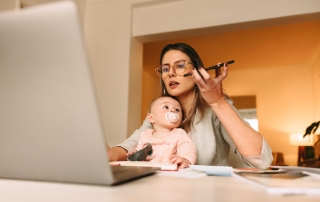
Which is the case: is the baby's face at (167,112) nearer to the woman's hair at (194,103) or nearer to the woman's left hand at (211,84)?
the woman's hair at (194,103)

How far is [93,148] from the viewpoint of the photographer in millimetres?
351

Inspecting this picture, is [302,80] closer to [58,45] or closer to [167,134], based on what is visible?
[167,134]

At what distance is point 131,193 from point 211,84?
0.63 metres

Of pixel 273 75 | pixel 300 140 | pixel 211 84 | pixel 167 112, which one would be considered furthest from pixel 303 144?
pixel 211 84

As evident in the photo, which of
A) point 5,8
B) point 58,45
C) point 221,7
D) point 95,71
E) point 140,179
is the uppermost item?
point 221,7

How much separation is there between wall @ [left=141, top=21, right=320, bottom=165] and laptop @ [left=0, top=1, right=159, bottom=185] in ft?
12.6

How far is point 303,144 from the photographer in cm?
494

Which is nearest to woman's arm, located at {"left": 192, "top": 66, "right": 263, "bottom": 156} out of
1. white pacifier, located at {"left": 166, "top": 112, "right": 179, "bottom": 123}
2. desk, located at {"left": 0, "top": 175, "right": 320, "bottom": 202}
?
white pacifier, located at {"left": 166, "top": 112, "right": 179, "bottom": 123}

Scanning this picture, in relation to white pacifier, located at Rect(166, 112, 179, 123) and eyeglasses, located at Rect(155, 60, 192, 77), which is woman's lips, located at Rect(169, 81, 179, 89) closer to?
eyeglasses, located at Rect(155, 60, 192, 77)

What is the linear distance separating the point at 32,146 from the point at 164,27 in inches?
94.5

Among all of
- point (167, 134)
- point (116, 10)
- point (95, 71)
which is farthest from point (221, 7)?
point (167, 134)

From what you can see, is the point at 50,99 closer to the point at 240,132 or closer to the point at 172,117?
the point at 240,132

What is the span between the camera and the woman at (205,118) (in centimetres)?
92

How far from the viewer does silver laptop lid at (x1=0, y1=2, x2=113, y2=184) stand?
327 mm
